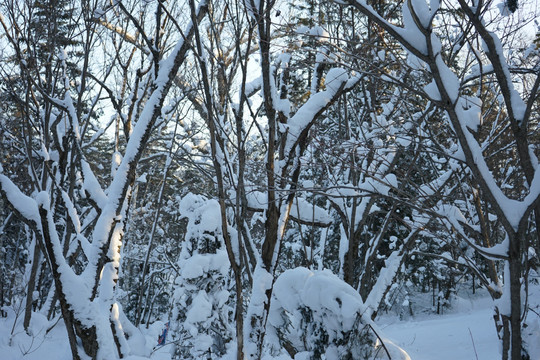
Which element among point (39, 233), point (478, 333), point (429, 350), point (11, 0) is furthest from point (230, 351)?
point (478, 333)

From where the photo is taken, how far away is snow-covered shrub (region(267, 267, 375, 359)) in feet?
11.1

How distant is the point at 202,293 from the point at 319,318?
9.35ft

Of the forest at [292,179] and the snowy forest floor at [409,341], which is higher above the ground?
the forest at [292,179]

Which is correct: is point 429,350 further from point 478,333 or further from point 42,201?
point 42,201

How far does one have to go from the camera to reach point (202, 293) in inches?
234

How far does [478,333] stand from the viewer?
1216 cm

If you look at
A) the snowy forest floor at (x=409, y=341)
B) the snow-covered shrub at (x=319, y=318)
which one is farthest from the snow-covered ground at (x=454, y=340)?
the snow-covered shrub at (x=319, y=318)

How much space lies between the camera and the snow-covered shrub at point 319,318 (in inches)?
133

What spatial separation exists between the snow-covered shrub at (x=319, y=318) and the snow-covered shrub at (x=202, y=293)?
2.17 meters

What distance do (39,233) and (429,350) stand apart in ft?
34.0

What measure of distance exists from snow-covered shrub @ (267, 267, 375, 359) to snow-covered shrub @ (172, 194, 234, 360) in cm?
217

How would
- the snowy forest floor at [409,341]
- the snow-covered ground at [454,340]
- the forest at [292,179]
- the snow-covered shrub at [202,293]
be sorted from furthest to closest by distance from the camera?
1. the snow-covered ground at [454,340]
2. the snowy forest floor at [409,341]
3. the snow-covered shrub at [202,293]
4. the forest at [292,179]

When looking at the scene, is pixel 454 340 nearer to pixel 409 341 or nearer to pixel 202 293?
pixel 409 341

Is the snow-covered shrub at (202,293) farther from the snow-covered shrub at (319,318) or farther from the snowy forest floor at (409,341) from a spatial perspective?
A: the snow-covered shrub at (319,318)
